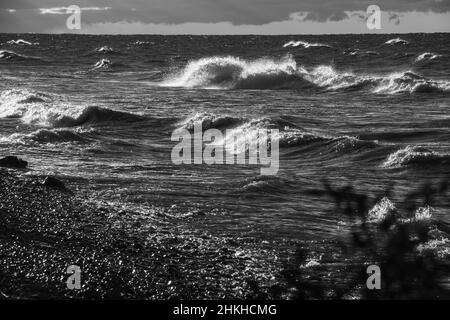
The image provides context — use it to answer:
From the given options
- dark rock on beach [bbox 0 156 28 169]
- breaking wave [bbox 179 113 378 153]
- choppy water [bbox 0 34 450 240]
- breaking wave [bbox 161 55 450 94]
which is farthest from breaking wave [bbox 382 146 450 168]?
breaking wave [bbox 161 55 450 94]

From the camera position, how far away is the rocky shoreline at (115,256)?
671cm

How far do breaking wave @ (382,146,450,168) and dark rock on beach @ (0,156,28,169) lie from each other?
7.36m

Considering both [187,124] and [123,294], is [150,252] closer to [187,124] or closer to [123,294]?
[123,294]

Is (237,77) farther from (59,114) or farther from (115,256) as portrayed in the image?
(115,256)

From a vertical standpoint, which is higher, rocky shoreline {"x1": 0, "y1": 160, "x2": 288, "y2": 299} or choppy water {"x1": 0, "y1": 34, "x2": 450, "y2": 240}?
choppy water {"x1": 0, "y1": 34, "x2": 450, "y2": 240}

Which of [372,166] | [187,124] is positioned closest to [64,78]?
[187,124]

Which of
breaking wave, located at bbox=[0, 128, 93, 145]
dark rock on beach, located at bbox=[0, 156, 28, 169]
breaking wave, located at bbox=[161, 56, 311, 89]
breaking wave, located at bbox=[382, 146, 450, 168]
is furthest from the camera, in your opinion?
breaking wave, located at bbox=[161, 56, 311, 89]

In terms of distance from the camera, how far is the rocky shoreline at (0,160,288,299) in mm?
6711

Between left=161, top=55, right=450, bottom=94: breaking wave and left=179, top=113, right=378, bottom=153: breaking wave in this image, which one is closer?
left=179, top=113, right=378, bottom=153: breaking wave

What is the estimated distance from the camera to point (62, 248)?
25.8 feet

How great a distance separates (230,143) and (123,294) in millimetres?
11400

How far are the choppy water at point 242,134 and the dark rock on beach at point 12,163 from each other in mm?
319

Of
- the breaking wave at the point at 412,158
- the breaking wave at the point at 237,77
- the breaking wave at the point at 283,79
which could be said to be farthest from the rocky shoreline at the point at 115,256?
the breaking wave at the point at 237,77

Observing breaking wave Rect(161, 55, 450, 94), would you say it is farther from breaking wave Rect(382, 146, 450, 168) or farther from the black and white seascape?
breaking wave Rect(382, 146, 450, 168)
